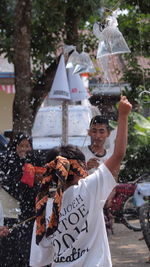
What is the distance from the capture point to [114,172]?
355 cm

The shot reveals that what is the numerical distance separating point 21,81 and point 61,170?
683cm

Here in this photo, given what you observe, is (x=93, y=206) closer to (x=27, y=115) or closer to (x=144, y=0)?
(x=27, y=115)

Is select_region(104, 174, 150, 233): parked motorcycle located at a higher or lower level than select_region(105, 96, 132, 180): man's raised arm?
lower

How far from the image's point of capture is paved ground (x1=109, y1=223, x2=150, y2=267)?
734 centimetres

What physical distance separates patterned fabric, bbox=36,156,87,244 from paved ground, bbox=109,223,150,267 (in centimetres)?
362

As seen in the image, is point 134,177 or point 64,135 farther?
point 64,135

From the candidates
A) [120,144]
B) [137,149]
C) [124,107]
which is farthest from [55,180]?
[137,149]

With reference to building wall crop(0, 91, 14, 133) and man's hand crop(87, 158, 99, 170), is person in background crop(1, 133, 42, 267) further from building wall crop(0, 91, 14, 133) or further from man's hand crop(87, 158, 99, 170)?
building wall crop(0, 91, 14, 133)

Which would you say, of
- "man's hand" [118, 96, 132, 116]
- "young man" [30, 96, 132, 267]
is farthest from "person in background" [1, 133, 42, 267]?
"man's hand" [118, 96, 132, 116]

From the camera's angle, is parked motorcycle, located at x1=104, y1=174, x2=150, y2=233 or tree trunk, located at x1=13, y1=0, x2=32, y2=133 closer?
parked motorcycle, located at x1=104, y1=174, x2=150, y2=233

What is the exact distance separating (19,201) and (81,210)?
7.80 ft

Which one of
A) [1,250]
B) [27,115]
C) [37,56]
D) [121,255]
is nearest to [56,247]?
[1,250]

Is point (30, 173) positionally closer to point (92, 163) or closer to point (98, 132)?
point (92, 163)

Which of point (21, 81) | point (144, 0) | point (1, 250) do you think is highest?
point (144, 0)
